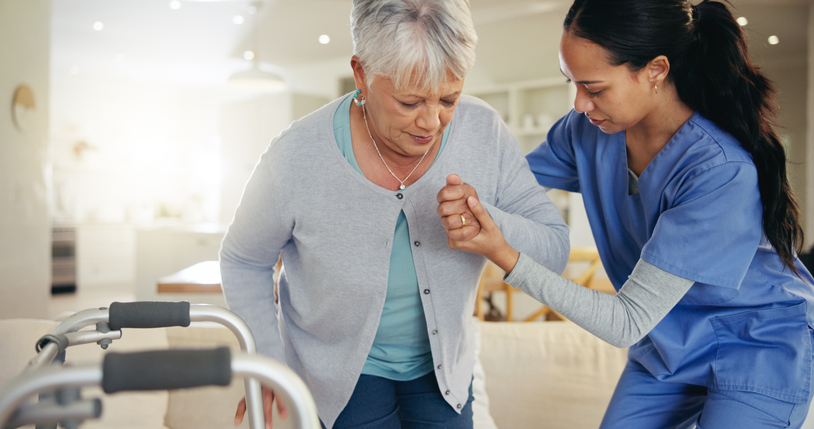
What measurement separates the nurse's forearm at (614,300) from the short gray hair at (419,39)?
37cm

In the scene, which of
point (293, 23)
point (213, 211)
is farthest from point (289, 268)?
point (213, 211)

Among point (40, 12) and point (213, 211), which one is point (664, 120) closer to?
point (40, 12)

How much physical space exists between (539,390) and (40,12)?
3956 millimetres

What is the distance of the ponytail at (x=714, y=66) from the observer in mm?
1046

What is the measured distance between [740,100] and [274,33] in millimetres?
5844

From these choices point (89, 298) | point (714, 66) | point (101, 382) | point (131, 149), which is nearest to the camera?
point (101, 382)

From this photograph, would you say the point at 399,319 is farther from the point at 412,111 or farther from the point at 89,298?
the point at 89,298

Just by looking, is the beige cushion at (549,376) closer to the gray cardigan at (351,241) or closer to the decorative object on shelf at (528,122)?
the gray cardigan at (351,241)

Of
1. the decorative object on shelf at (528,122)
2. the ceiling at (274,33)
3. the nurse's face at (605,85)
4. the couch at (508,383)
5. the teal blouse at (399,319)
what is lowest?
the couch at (508,383)

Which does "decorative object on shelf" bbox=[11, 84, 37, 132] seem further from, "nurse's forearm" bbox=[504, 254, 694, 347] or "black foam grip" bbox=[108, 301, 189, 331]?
"nurse's forearm" bbox=[504, 254, 694, 347]

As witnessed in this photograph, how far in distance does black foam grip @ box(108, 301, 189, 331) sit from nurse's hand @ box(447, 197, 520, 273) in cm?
45

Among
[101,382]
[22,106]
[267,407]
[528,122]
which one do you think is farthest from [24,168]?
[528,122]

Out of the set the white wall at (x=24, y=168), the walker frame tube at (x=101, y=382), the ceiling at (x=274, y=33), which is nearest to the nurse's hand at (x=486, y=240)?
the walker frame tube at (x=101, y=382)

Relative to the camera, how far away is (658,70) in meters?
1.10
